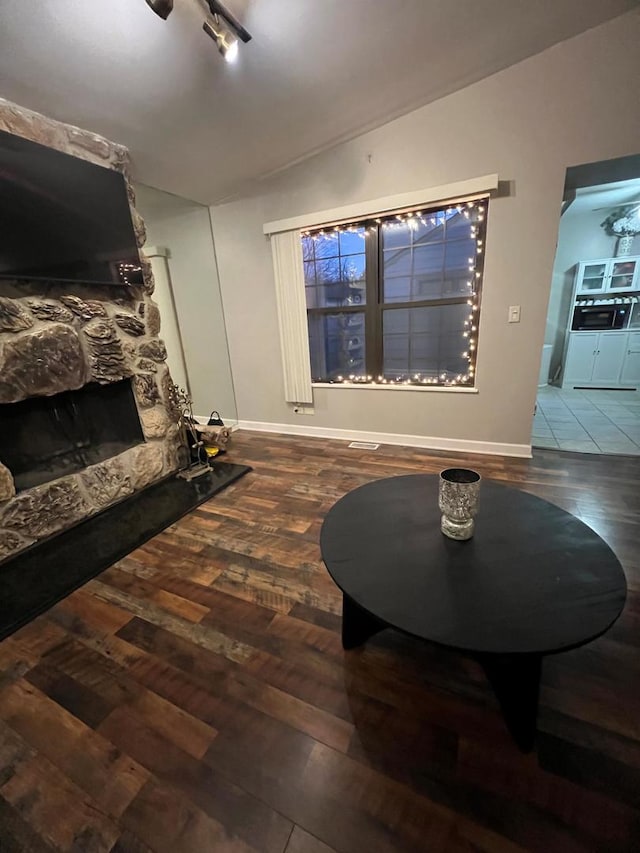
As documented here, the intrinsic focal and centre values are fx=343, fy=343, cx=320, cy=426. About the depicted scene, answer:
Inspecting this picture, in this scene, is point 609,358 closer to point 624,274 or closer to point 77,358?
point 624,274

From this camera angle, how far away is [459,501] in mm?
1113

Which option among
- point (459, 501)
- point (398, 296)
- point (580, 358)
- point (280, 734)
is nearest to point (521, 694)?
point (459, 501)

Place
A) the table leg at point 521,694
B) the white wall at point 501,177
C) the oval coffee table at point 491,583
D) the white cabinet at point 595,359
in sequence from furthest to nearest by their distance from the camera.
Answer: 1. the white cabinet at point 595,359
2. the white wall at point 501,177
3. the table leg at point 521,694
4. the oval coffee table at point 491,583

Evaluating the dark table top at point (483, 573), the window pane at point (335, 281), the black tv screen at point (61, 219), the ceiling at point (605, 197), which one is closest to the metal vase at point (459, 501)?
the dark table top at point (483, 573)

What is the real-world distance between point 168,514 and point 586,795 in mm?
2237

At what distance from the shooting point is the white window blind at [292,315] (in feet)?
10.7

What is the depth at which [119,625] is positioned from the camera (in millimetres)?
1479

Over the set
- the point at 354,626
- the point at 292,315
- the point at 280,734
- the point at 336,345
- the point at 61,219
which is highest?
the point at 61,219

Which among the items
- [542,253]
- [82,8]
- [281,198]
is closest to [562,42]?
[542,253]

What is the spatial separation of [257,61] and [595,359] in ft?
18.2

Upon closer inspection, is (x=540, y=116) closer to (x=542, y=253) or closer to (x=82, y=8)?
(x=542, y=253)

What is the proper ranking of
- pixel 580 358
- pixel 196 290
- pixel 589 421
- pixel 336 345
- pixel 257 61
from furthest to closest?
1. pixel 580 358
2. pixel 196 290
3. pixel 589 421
4. pixel 336 345
5. pixel 257 61

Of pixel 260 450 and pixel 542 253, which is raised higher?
pixel 542 253

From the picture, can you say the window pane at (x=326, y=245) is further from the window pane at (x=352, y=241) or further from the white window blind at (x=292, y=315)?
the white window blind at (x=292, y=315)
